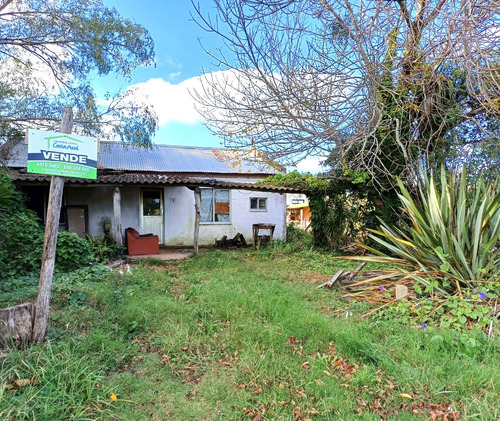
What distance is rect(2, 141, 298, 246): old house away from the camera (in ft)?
31.7

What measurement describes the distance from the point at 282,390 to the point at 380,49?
13.8ft

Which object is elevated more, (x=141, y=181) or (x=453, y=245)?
(x=141, y=181)

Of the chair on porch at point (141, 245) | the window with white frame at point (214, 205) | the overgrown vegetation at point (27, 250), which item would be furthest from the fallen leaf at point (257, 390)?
the window with white frame at point (214, 205)

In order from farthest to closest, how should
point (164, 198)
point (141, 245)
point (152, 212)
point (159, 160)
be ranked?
1. point (159, 160)
2. point (164, 198)
3. point (152, 212)
4. point (141, 245)

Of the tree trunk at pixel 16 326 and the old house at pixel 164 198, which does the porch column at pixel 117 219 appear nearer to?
the old house at pixel 164 198

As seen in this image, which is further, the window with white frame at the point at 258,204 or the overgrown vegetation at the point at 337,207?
the window with white frame at the point at 258,204

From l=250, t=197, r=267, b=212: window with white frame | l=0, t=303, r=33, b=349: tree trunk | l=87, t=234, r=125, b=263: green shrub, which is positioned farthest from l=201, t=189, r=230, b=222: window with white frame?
l=0, t=303, r=33, b=349: tree trunk

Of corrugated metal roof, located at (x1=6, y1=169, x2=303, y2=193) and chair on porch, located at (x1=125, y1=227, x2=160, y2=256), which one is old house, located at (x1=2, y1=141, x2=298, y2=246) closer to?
corrugated metal roof, located at (x1=6, y1=169, x2=303, y2=193)

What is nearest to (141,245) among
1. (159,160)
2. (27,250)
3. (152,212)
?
(152,212)

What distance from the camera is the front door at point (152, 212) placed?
11.1 meters

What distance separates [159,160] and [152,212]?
7.96 ft

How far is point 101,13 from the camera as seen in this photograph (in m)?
7.23

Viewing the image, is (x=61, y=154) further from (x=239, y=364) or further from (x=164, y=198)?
(x=164, y=198)

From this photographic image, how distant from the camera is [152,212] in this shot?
11.3 m
